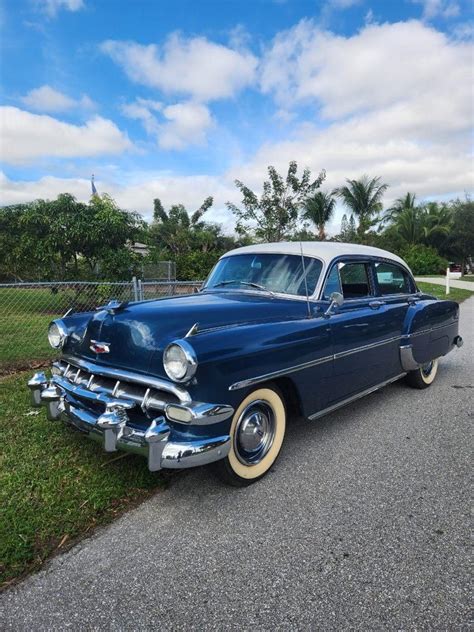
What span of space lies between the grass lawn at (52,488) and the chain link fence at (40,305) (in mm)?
2485

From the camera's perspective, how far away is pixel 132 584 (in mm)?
2055

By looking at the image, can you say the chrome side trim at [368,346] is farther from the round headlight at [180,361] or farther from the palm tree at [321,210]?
the palm tree at [321,210]

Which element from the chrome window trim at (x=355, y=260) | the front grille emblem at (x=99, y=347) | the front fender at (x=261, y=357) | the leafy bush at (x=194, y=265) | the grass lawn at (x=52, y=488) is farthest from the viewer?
the leafy bush at (x=194, y=265)

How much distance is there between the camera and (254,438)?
2.95m

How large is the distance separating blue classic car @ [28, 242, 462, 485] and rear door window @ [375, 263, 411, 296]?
4 centimetres

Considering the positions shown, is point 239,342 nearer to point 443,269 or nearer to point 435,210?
point 443,269

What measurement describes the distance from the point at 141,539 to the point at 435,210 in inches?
1714

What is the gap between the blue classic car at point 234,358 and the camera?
251cm

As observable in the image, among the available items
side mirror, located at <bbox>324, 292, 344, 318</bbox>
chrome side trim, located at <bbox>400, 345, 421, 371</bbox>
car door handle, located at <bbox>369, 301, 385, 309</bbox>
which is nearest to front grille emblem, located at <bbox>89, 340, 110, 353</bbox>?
side mirror, located at <bbox>324, 292, 344, 318</bbox>

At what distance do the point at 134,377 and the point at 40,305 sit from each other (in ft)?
27.6

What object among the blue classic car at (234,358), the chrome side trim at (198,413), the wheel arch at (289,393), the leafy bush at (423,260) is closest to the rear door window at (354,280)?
the blue classic car at (234,358)

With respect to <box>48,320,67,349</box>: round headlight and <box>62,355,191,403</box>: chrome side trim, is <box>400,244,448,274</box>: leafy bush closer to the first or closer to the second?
<box>48,320,67,349</box>: round headlight

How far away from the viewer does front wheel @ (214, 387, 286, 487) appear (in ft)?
9.12

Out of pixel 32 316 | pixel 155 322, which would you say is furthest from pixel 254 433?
pixel 32 316
